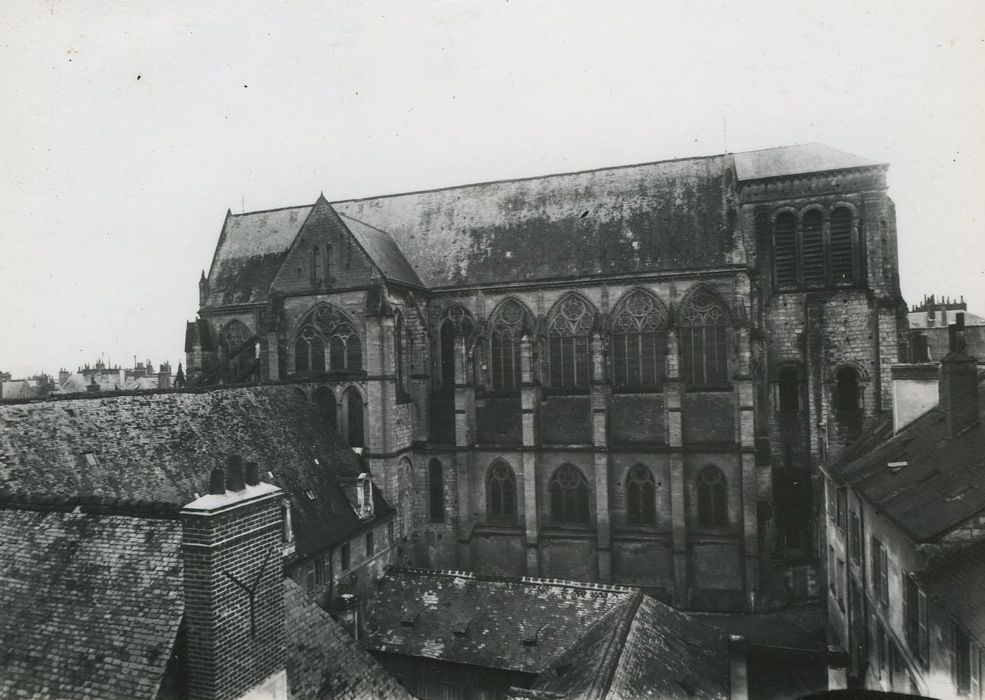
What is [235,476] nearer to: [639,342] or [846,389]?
[639,342]

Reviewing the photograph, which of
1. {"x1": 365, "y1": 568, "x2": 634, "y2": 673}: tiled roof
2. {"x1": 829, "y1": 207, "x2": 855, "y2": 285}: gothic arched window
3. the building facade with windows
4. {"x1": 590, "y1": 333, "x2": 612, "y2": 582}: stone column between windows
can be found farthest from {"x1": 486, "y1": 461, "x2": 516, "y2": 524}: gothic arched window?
{"x1": 829, "y1": 207, "x2": 855, "y2": 285}: gothic arched window

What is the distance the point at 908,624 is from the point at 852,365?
17569 millimetres

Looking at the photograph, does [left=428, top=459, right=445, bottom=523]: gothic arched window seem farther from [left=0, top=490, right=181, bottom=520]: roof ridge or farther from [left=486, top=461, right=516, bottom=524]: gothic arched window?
[left=0, top=490, right=181, bottom=520]: roof ridge

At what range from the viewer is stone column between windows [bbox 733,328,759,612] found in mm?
27297

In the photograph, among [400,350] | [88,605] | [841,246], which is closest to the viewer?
[88,605]

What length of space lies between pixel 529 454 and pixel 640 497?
5.40 m

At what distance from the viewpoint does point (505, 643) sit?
20.4 metres

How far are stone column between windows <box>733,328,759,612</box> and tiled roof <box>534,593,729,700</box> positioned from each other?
933 centimetres

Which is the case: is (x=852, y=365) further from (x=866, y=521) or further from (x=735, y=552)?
(x=866, y=521)

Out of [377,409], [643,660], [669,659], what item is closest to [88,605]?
[643,660]

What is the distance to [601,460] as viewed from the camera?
29.2m

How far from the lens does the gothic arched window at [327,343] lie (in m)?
30.5

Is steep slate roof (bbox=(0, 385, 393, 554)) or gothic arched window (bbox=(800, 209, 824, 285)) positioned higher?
gothic arched window (bbox=(800, 209, 824, 285))

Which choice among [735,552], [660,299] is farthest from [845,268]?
[735,552]
